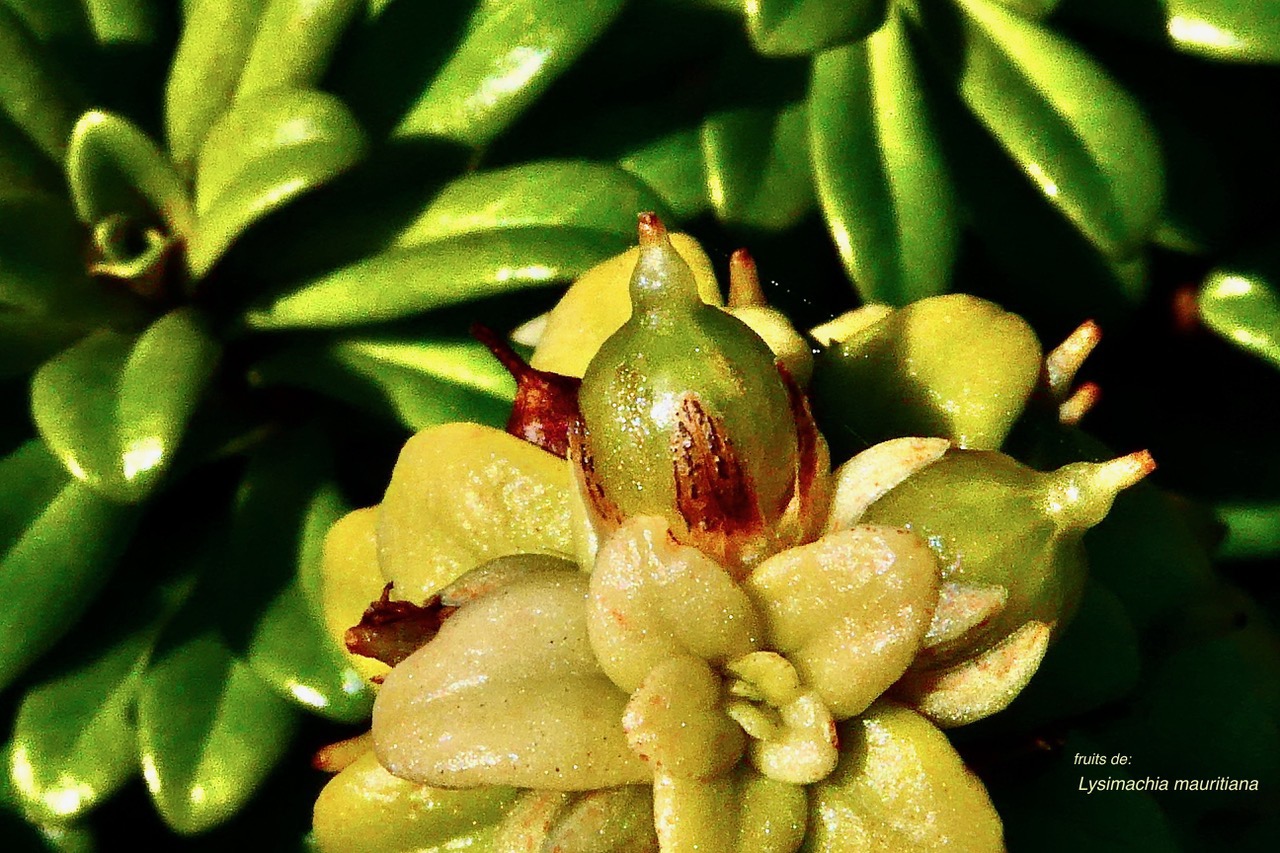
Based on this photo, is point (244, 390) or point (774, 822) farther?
point (244, 390)

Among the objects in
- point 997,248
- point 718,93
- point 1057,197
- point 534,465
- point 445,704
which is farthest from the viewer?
point 997,248

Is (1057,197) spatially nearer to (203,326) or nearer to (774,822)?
(774,822)

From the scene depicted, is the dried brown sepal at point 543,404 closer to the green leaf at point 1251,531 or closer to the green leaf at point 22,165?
the green leaf at point 22,165

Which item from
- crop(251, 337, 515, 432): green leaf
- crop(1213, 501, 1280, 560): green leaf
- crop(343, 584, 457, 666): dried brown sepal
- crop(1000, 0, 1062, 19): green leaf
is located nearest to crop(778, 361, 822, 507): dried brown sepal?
crop(343, 584, 457, 666): dried brown sepal

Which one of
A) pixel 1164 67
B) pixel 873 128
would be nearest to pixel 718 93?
pixel 873 128

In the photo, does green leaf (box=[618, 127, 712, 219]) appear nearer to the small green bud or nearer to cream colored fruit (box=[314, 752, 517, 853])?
the small green bud
